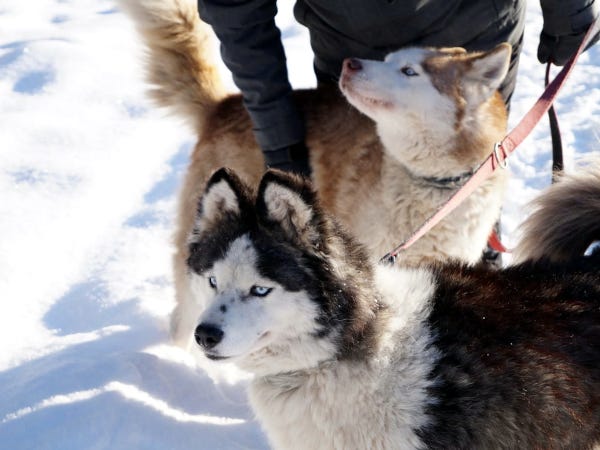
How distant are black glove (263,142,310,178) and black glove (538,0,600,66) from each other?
1315mm

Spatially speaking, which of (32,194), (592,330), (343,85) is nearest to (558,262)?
(592,330)

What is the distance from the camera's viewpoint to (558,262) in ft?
6.84

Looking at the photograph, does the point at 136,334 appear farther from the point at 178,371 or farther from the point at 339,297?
the point at 339,297

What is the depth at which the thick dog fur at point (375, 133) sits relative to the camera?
2686 millimetres

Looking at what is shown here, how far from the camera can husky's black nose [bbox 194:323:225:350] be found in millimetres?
1666

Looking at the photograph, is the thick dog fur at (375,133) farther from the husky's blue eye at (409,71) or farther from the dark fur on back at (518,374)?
the dark fur on back at (518,374)

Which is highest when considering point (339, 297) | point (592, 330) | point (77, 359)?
point (339, 297)

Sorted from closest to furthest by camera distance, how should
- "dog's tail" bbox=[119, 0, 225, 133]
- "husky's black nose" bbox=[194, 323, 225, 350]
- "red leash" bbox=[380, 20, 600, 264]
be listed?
1. "husky's black nose" bbox=[194, 323, 225, 350]
2. "red leash" bbox=[380, 20, 600, 264]
3. "dog's tail" bbox=[119, 0, 225, 133]

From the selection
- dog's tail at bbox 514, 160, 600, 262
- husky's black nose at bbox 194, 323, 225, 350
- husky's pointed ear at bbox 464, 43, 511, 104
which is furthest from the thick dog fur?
husky's black nose at bbox 194, 323, 225, 350

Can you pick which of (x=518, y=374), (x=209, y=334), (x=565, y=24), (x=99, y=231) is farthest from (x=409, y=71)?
(x=99, y=231)

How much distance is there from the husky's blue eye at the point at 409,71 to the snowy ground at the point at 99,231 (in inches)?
58.2

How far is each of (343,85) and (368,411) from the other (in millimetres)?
1446

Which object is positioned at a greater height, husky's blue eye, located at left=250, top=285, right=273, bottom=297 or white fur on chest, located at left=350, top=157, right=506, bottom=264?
husky's blue eye, located at left=250, top=285, right=273, bottom=297

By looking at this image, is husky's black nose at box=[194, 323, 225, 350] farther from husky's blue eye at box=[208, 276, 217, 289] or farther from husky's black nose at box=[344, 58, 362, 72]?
husky's black nose at box=[344, 58, 362, 72]
